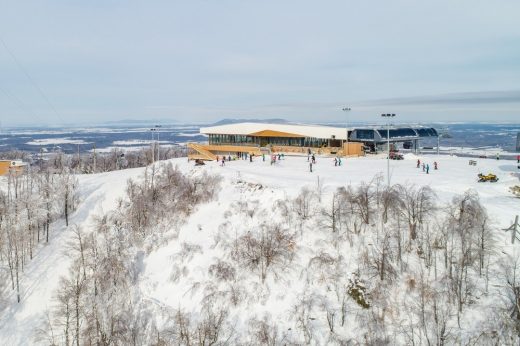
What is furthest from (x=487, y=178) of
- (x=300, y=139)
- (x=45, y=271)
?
(x=45, y=271)

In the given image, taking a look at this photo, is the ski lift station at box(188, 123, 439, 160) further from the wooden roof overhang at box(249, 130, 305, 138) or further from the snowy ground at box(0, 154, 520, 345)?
the snowy ground at box(0, 154, 520, 345)

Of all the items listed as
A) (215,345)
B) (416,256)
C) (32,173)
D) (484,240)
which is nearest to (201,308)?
(215,345)

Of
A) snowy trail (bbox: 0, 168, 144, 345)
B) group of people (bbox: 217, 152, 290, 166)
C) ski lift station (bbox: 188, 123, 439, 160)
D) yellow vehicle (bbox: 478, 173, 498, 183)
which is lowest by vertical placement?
snowy trail (bbox: 0, 168, 144, 345)

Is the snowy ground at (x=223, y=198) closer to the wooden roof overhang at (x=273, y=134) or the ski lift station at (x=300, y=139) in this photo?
the ski lift station at (x=300, y=139)

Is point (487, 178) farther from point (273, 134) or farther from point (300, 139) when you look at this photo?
point (273, 134)

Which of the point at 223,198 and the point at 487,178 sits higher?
the point at 487,178

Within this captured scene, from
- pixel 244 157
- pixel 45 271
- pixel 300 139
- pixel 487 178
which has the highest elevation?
pixel 300 139

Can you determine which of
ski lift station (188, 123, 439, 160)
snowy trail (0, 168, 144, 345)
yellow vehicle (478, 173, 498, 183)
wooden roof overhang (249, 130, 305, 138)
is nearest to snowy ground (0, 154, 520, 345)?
snowy trail (0, 168, 144, 345)
